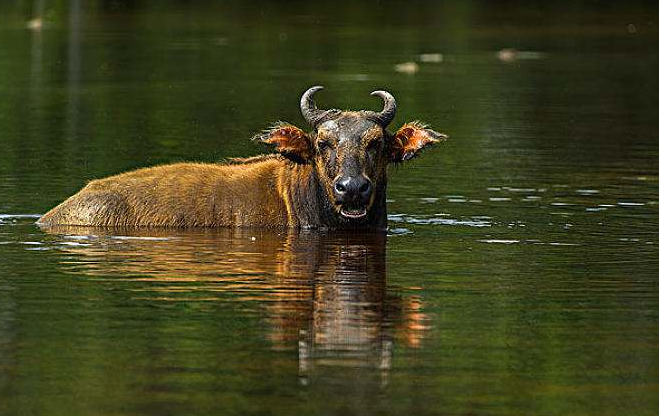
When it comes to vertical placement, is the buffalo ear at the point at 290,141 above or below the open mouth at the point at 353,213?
above

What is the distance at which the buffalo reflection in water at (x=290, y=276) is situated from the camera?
545 inches

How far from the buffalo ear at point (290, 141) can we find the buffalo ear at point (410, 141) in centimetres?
88

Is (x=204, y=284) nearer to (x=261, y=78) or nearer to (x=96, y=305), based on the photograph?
(x=96, y=305)

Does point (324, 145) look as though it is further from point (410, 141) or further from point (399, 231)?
point (399, 231)

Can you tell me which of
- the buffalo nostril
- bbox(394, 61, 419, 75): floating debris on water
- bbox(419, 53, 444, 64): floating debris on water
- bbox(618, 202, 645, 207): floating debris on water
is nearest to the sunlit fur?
the buffalo nostril

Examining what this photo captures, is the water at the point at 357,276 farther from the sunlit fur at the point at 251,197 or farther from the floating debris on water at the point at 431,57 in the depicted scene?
the floating debris on water at the point at 431,57

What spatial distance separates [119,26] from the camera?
64938 millimetres

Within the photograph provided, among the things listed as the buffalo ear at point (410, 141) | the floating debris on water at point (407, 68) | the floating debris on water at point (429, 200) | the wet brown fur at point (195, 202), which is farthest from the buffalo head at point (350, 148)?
the floating debris on water at point (407, 68)

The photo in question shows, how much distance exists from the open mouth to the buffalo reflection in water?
0.88 feet

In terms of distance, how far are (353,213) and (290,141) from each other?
1138 millimetres

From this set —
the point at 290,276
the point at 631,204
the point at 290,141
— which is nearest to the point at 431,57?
the point at 631,204

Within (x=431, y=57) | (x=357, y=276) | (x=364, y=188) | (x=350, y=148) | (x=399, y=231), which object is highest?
(x=431, y=57)

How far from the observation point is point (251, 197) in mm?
20422

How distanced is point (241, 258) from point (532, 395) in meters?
6.39
